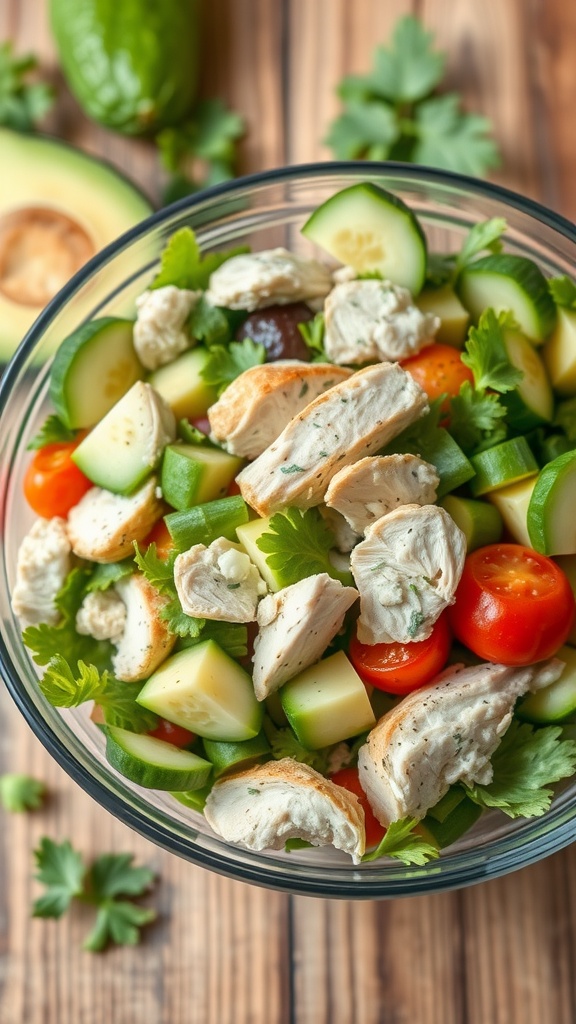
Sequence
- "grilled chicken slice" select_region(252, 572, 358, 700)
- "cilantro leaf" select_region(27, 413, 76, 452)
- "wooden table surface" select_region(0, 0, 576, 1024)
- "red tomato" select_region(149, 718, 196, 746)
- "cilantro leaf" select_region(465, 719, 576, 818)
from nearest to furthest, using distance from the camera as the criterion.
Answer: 1. "grilled chicken slice" select_region(252, 572, 358, 700)
2. "cilantro leaf" select_region(465, 719, 576, 818)
3. "red tomato" select_region(149, 718, 196, 746)
4. "cilantro leaf" select_region(27, 413, 76, 452)
5. "wooden table surface" select_region(0, 0, 576, 1024)

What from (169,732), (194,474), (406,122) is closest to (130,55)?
(406,122)

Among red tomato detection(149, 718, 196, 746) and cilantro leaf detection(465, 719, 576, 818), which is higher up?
red tomato detection(149, 718, 196, 746)

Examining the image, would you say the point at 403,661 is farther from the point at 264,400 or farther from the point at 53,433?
the point at 53,433

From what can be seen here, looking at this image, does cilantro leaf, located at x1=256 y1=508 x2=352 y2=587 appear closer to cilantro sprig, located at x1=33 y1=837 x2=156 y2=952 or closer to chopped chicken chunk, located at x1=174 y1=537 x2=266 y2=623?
chopped chicken chunk, located at x1=174 y1=537 x2=266 y2=623

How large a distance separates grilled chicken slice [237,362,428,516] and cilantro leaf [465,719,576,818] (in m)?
0.58

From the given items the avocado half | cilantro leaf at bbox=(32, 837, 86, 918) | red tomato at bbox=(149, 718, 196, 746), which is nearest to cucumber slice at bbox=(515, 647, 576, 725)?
red tomato at bbox=(149, 718, 196, 746)

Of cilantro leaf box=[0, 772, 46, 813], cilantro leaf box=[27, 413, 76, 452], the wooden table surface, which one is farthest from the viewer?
cilantro leaf box=[0, 772, 46, 813]

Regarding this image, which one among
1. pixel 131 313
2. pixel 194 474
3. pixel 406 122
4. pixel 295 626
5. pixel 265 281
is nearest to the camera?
pixel 295 626

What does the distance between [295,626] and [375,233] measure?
79 centimetres

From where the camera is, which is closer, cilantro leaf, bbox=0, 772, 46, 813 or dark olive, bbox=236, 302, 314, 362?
dark olive, bbox=236, 302, 314, 362

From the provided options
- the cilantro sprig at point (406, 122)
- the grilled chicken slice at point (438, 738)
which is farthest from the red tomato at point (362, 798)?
the cilantro sprig at point (406, 122)

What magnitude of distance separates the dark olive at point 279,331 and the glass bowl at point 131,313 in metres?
0.33

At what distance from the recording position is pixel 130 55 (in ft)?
7.66

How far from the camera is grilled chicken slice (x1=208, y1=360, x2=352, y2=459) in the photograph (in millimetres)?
1672
